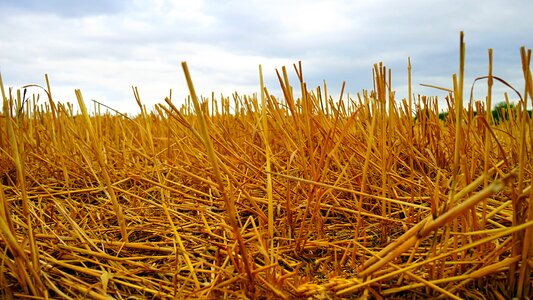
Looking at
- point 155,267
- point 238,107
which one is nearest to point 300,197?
point 155,267

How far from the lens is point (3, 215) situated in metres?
0.94

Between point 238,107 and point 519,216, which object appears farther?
point 238,107

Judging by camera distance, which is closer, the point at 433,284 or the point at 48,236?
the point at 433,284

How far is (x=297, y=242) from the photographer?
1.10 metres

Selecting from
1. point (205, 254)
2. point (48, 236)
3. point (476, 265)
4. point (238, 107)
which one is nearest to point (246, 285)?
point (205, 254)

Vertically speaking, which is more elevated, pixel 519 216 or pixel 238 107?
pixel 238 107

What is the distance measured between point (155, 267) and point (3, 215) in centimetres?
35

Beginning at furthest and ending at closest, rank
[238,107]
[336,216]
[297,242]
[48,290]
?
[238,107] < [336,216] < [297,242] < [48,290]

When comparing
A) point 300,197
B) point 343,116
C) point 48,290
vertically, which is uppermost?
point 343,116

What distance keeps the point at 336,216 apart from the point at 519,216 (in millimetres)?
598

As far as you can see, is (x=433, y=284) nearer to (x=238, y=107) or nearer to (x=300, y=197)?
(x=300, y=197)

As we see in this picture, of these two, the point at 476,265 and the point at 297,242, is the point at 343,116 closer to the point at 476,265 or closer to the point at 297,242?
the point at 297,242

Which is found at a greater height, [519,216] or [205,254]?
[519,216]

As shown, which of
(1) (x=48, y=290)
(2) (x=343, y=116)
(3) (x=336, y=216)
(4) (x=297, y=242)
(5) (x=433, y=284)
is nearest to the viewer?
(5) (x=433, y=284)
